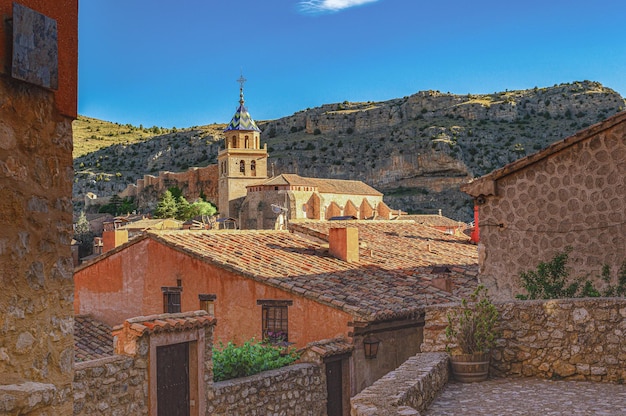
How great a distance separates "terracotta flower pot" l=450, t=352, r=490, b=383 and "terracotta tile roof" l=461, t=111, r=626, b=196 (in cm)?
513

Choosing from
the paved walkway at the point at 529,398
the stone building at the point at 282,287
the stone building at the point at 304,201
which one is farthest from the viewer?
the stone building at the point at 304,201

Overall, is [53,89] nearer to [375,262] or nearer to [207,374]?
[207,374]

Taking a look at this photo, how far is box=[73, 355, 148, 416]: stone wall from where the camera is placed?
8.88 meters

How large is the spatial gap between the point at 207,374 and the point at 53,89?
24.6ft

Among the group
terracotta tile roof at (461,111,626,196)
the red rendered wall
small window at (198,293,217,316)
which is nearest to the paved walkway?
the red rendered wall

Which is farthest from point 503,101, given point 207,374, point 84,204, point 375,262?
point 207,374

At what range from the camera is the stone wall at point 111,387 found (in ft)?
29.1

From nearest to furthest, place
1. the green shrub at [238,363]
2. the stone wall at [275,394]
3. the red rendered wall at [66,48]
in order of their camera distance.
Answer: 1. the red rendered wall at [66,48]
2. the stone wall at [275,394]
3. the green shrub at [238,363]

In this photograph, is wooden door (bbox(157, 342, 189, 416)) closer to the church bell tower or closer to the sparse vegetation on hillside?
the church bell tower

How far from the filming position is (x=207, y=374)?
11.0 metres

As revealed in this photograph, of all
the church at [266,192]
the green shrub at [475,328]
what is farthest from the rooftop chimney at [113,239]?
the church at [266,192]

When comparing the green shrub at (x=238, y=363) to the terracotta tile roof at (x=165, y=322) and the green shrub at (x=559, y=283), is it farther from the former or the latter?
the green shrub at (x=559, y=283)

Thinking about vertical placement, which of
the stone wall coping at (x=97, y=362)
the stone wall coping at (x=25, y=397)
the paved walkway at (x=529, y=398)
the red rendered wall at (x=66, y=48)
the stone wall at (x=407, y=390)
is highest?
the red rendered wall at (x=66, y=48)

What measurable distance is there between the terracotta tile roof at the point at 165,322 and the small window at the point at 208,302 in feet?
12.1
